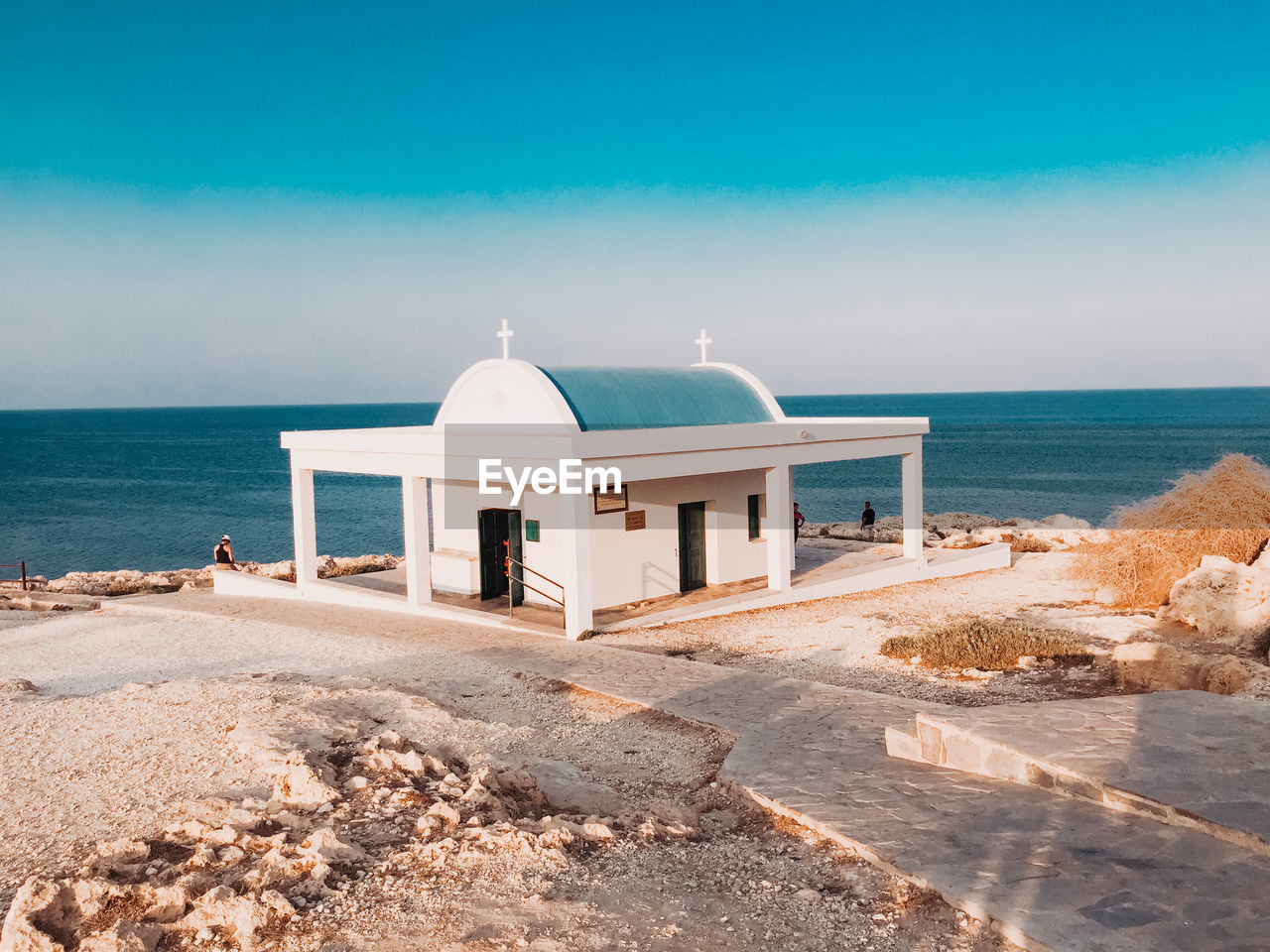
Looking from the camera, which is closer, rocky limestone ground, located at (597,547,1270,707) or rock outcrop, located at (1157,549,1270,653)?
rocky limestone ground, located at (597,547,1270,707)

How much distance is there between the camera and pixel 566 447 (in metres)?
13.3

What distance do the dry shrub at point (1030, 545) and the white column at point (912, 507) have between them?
5.75 metres

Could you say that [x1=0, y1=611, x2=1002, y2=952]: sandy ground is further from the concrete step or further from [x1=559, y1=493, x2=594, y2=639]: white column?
[x1=559, y1=493, x2=594, y2=639]: white column

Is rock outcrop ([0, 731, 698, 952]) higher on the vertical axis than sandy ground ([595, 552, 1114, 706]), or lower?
higher

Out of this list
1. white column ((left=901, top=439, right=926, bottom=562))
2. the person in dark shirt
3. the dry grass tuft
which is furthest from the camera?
the person in dark shirt

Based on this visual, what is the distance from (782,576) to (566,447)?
5.13 m

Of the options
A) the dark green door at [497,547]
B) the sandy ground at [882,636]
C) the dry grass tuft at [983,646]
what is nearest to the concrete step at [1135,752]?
the sandy ground at [882,636]

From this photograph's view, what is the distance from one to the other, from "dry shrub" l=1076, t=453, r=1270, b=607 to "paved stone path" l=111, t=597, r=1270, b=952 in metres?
8.59

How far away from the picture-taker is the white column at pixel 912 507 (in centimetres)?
1895

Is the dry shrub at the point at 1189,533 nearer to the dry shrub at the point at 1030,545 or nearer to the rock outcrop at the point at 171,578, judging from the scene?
the dry shrub at the point at 1030,545

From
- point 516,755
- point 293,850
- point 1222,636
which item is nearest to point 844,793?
point 516,755

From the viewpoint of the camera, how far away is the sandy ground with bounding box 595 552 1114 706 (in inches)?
418

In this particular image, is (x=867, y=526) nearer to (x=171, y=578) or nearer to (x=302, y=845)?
(x=171, y=578)

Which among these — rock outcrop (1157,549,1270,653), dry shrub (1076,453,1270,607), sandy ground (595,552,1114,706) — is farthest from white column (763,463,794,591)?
rock outcrop (1157,549,1270,653)
